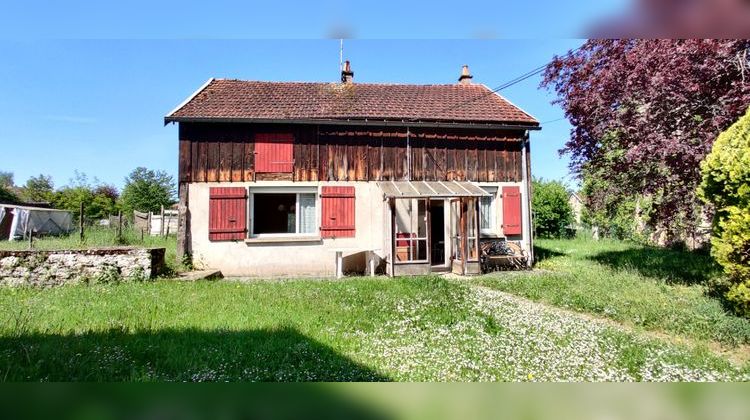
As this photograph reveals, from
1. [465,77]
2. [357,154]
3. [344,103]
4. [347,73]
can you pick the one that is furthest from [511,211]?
[347,73]

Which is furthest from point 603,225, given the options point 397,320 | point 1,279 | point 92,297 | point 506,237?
point 1,279

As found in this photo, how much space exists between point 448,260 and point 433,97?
232 inches

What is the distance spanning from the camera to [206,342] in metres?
4.38

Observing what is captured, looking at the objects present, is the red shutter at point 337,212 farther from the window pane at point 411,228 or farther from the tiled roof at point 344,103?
the tiled roof at point 344,103

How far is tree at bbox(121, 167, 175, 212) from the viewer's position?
22.6m

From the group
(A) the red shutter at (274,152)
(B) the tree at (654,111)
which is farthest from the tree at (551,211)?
(A) the red shutter at (274,152)

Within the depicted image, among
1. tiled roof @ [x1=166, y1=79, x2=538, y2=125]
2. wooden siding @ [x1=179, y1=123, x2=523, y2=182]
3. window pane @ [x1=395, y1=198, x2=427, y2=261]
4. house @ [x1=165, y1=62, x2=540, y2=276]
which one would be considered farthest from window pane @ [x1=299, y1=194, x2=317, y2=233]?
window pane @ [x1=395, y1=198, x2=427, y2=261]

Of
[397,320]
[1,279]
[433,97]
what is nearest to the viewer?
[397,320]

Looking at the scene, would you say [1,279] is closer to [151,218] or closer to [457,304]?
[457,304]

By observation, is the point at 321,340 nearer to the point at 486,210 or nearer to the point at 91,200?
the point at 486,210

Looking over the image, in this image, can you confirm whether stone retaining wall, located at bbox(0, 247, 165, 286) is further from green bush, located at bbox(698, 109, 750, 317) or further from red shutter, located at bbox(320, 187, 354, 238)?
green bush, located at bbox(698, 109, 750, 317)

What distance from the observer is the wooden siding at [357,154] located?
1096 centimetres

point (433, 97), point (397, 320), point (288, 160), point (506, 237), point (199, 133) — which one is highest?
point (433, 97)

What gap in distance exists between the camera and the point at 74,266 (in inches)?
337
